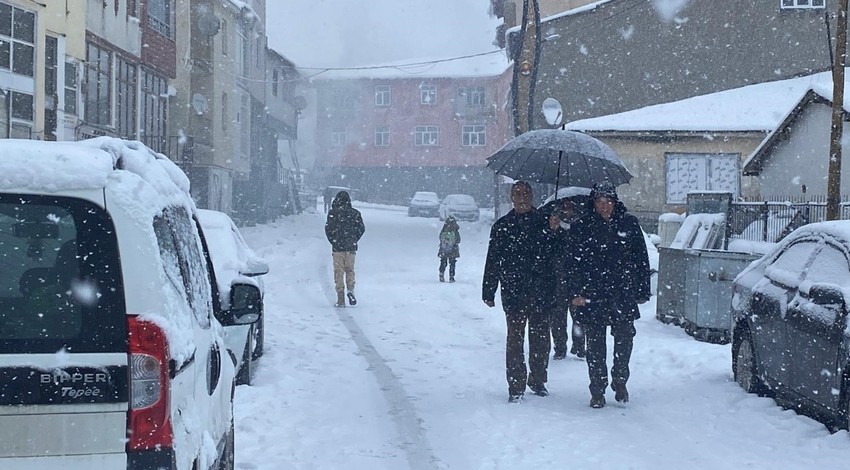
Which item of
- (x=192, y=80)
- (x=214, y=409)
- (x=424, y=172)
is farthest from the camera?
(x=424, y=172)

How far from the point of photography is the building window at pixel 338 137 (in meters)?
73.6

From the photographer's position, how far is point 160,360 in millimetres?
3154

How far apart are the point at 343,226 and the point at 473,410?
26.6 ft

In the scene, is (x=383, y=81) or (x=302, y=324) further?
(x=383, y=81)

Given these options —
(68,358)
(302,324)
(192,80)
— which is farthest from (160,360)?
(192,80)

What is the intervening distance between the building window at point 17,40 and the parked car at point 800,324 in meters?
15.5

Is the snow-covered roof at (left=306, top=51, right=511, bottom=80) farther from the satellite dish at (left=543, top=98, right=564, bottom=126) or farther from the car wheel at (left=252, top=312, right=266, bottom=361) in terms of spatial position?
the car wheel at (left=252, top=312, right=266, bottom=361)

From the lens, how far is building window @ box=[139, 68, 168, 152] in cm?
3027

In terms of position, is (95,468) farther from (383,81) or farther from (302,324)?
(383,81)

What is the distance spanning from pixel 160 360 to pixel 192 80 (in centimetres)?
3537

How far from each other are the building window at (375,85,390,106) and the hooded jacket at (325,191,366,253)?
186ft

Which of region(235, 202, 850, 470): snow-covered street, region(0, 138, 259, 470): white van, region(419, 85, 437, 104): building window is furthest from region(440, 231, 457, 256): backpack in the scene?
region(419, 85, 437, 104): building window

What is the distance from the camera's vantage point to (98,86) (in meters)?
25.7

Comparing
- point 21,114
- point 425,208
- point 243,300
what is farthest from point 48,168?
point 425,208
